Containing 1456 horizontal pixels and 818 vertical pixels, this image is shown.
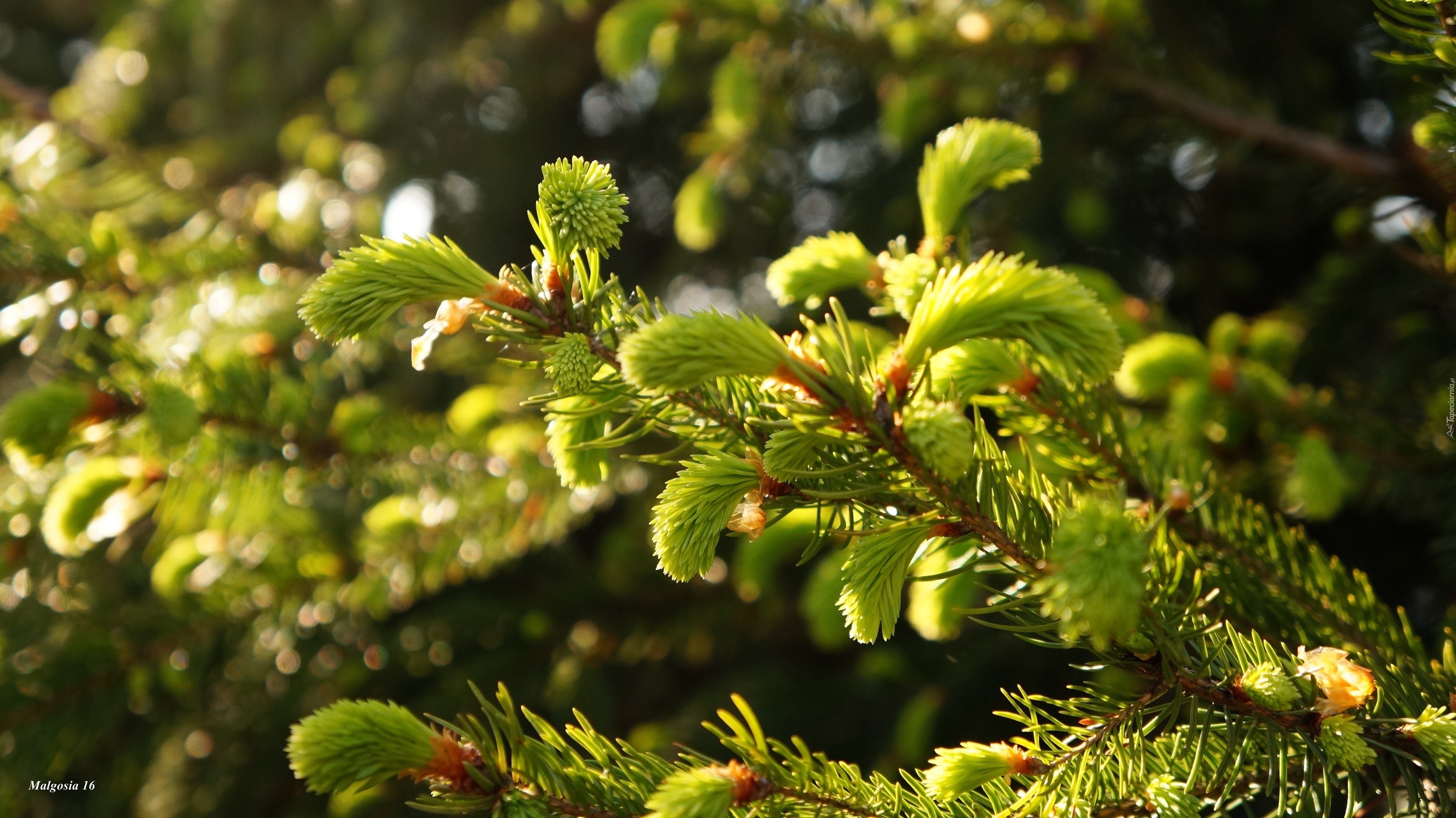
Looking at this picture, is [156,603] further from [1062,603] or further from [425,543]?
[1062,603]

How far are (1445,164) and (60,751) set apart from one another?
7.17 ft

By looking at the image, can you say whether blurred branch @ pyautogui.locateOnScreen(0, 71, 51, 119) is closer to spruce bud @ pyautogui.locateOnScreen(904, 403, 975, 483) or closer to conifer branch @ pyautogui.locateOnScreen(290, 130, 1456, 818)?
conifer branch @ pyautogui.locateOnScreen(290, 130, 1456, 818)

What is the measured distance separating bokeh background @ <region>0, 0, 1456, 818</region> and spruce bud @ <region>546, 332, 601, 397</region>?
0.44 metres

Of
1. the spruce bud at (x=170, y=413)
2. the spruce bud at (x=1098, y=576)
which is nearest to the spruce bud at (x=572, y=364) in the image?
the spruce bud at (x=1098, y=576)

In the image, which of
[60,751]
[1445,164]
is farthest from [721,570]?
[1445,164]

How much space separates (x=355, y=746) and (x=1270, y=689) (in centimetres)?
61

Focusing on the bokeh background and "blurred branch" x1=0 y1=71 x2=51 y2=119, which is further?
"blurred branch" x1=0 y1=71 x2=51 y2=119

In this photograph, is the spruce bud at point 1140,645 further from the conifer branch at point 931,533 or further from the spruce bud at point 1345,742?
the spruce bud at point 1345,742

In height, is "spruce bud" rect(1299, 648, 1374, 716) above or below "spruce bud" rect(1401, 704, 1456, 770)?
above

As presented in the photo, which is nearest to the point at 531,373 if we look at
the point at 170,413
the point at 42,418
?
the point at 170,413

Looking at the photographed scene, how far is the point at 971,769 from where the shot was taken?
583 millimetres

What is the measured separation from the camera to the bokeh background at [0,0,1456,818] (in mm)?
1236

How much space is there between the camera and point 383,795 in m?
1.60

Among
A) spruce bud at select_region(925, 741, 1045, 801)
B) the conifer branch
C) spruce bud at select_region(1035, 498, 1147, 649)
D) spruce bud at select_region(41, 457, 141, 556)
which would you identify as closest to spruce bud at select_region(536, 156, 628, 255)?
the conifer branch
